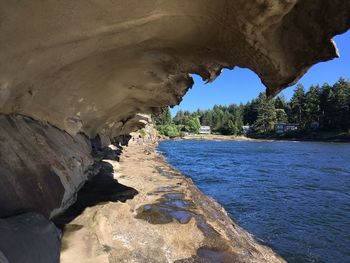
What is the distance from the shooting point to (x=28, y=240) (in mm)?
4277

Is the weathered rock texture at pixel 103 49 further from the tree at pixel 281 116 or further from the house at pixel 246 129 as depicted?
the house at pixel 246 129

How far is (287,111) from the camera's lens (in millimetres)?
114875

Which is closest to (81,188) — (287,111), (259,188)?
(259,188)

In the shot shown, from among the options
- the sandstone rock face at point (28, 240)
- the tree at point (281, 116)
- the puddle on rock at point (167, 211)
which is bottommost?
the puddle on rock at point (167, 211)

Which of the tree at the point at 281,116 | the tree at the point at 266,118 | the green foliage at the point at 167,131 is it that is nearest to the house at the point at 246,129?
the tree at the point at 266,118

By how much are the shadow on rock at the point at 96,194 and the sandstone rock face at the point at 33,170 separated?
8.3 inches

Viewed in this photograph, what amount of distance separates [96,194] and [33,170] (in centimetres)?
376

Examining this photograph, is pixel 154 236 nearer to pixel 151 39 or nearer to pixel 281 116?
pixel 151 39

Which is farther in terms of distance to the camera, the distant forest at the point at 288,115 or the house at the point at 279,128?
the house at the point at 279,128

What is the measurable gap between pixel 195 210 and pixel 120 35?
5.74 m

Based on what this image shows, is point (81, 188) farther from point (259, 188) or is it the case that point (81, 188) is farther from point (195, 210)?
point (259, 188)

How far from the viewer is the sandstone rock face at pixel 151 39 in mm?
4973

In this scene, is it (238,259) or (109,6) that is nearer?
(109,6)

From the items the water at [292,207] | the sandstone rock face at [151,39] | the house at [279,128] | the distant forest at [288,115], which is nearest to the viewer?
the sandstone rock face at [151,39]
